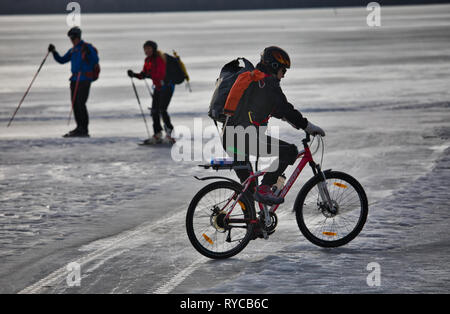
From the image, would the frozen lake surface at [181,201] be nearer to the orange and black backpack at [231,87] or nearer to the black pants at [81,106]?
the black pants at [81,106]

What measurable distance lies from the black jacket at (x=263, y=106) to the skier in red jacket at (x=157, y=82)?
6752 mm

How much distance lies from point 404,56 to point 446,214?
2643 cm

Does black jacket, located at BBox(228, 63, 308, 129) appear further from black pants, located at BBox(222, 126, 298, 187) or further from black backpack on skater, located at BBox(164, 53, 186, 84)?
black backpack on skater, located at BBox(164, 53, 186, 84)

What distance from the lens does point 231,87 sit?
691 cm

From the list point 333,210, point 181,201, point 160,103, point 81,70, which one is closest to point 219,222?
point 333,210

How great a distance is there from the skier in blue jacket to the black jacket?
8.74 m

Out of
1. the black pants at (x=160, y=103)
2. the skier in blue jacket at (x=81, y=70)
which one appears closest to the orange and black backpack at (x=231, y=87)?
the black pants at (x=160, y=103)

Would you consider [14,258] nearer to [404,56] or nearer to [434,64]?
[434,64]

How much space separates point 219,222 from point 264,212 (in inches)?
17.8

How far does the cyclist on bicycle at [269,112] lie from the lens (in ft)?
22.8

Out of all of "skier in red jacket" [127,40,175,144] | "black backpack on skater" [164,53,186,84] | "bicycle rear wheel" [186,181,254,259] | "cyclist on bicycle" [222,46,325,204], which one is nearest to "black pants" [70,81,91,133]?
"skier in red jacket" [127,40,175,144]
